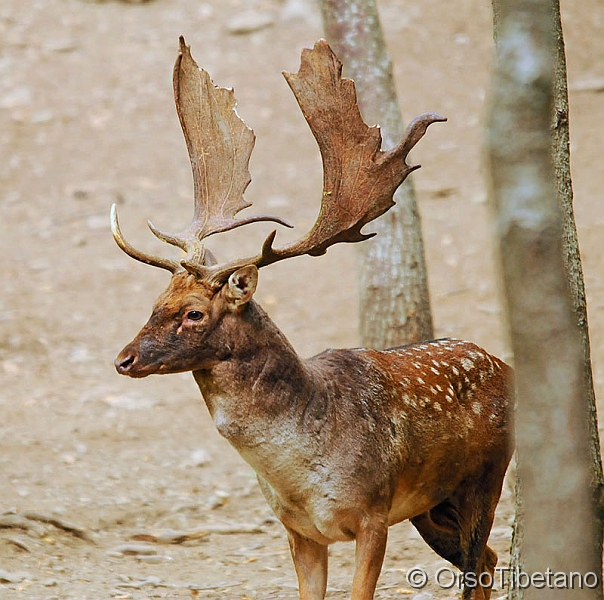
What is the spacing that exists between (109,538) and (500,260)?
4474mm

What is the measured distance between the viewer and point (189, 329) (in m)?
4.73

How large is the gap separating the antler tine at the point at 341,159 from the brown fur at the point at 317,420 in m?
0.45

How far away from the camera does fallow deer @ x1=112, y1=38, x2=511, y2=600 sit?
4762mm

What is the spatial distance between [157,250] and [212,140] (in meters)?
6.80

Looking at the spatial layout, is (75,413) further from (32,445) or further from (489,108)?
(489,108)

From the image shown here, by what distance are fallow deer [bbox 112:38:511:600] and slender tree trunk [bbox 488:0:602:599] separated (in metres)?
1.50

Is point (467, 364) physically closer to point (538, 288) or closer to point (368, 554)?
point (368, 554)

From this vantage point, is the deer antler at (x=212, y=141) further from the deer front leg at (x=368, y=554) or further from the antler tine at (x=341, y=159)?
the deer front leg at (x=368, y=554)

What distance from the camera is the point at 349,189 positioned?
201 inches

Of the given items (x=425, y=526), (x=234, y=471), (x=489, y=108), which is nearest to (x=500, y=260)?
(x=489, y=108)

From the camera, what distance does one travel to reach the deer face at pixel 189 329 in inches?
185

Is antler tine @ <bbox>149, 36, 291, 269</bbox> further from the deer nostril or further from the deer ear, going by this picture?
the deer nostril

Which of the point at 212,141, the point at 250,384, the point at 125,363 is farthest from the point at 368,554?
the point at 212,141

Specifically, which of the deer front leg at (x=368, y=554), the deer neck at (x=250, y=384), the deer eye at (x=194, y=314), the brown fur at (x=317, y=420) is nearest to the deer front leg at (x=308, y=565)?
the brown fur at (x=317, y=420)
